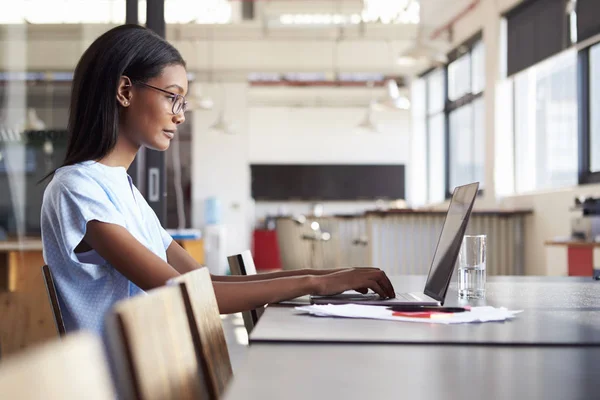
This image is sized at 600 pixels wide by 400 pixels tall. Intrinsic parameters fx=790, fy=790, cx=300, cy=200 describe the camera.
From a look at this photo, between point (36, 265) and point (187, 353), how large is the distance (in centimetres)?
308

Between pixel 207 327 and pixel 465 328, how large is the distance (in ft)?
1.11

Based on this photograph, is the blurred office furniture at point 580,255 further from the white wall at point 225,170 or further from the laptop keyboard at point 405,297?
the white wall at point 225,170

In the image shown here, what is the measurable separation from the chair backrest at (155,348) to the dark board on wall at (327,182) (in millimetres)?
13180

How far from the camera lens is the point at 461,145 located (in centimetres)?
980

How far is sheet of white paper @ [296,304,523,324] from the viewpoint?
109cm

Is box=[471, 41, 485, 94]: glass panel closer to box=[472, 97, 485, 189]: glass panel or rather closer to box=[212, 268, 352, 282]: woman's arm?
box=[472, 97, 485, 189]: glass panel

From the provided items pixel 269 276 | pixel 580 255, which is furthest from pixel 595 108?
pixel 269 276

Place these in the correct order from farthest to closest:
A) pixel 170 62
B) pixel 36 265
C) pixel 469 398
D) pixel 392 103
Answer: pixel 392 103
pixel 36 265
pixel 170 62
pixel 469 398

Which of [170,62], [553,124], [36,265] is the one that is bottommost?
[36,265]

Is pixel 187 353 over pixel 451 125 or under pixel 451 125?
under

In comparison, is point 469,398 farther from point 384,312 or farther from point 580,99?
point 580,99

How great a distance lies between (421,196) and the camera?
1212cm

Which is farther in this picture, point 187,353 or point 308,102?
point 308,102

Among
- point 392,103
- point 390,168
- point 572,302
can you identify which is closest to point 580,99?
point 392,103
